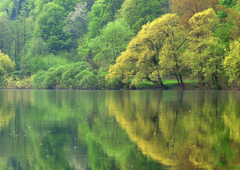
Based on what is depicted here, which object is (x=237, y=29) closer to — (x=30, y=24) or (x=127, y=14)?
(x=127, y=14)

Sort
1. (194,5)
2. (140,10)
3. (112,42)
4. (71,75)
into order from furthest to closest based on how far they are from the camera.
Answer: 1. (140,10)
2. (71,75)
3. (112,42)
4. (194,5)

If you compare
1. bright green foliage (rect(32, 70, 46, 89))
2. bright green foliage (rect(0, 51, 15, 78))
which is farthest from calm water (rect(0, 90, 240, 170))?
bright green foliage (rect(0, 51, 15, 78))

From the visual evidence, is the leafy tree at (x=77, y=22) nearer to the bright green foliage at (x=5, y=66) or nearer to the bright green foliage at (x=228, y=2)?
the bright green foliage at (x=5, y=66)

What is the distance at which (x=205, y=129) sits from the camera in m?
12.4

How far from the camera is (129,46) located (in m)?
56.9

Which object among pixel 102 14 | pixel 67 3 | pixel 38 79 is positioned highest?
pixel 67 3

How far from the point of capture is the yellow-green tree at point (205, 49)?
4981cm

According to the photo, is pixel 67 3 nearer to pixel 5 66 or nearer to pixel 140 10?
pixel 5 66

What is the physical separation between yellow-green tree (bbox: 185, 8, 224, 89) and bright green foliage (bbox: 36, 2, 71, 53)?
5014 cm

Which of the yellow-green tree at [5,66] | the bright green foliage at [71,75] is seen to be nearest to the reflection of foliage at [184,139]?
the bright green foliage at [71,75]

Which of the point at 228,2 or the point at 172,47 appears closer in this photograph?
the point at 172,47

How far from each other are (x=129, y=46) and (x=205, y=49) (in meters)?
12.9

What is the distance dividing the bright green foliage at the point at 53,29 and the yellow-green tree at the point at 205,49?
50139 millimetres

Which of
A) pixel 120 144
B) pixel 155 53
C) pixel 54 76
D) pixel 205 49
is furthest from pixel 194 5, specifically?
pixel 120 144
